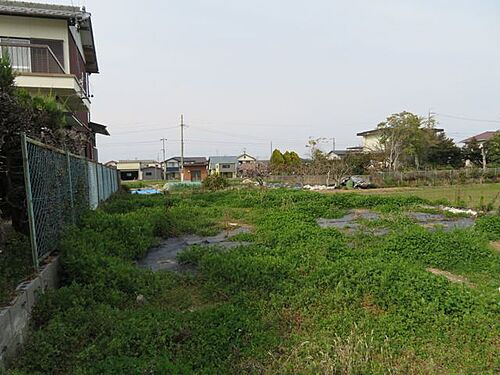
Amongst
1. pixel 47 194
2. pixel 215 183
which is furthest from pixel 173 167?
pixel 47 194

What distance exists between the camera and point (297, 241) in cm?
618

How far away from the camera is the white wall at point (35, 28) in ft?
40.3

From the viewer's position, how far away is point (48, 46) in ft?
37.9

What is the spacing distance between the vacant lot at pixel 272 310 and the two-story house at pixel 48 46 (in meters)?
6.59

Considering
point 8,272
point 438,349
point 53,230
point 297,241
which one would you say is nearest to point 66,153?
point 53,230

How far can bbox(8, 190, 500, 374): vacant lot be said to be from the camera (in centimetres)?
266

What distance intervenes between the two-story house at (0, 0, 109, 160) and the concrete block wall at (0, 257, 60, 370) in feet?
26.5

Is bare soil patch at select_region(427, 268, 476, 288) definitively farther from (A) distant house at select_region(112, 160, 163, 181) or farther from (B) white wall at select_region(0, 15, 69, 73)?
(A) distant house at select_region(112, 160, 163, 181)

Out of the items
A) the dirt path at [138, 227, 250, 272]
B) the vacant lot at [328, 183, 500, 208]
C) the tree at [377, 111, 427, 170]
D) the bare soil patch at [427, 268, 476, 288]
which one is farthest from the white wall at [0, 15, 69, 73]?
the tree at [377, 111, 427, 170]

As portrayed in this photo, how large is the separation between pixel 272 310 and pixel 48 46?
11526 mm

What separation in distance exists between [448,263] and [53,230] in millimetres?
5131

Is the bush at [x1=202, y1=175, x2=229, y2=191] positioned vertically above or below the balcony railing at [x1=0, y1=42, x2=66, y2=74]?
below

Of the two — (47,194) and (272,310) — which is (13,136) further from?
(272,310)

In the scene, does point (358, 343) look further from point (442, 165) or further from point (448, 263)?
point (442, 165)
